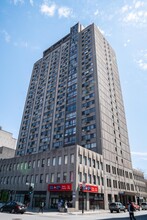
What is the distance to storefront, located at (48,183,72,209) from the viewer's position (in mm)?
34812

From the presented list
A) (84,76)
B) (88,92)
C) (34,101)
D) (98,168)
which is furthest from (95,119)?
(34,101)

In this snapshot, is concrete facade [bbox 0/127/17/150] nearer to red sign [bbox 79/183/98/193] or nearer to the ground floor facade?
the ground floor facade

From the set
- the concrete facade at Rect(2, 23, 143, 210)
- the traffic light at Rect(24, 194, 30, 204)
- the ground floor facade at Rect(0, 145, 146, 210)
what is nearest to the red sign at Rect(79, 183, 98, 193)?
the ground floor facade at Rect(0, 145, 146, 210)

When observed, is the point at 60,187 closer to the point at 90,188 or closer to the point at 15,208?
the point at 90,188

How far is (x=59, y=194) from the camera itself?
36594mm

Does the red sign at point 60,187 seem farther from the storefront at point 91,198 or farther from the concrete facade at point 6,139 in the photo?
the concrete facade at point 6,139

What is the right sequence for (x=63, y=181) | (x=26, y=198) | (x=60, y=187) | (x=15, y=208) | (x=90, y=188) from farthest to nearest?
(x=26, y=198) → (x=90, y=188) → (x=63, y=181) → (x=60, y=187) → (x=15, y=208)

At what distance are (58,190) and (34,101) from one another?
48.6 m

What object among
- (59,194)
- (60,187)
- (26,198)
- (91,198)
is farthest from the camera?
(26,198)

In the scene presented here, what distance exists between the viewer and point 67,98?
63406mm

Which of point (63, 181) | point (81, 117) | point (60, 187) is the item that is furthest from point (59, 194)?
point (81, 117)

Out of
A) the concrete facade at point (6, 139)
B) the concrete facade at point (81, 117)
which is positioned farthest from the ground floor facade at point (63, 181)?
the concrete facade at point (6, 139)

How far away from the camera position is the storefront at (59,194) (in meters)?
34.8

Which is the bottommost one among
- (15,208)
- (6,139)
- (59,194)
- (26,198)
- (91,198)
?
(15,208)
